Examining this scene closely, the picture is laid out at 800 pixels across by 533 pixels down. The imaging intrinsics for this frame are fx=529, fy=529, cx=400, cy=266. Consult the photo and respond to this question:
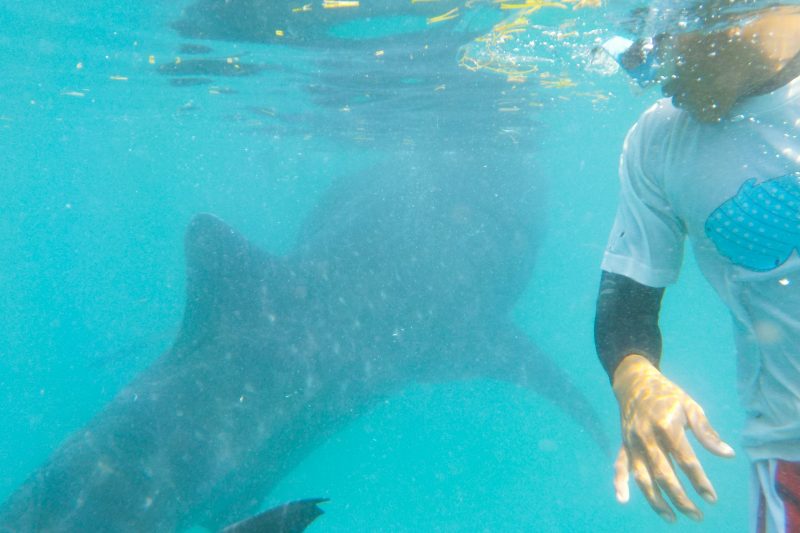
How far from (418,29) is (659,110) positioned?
30.9ft

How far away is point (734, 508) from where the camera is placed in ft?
44.1

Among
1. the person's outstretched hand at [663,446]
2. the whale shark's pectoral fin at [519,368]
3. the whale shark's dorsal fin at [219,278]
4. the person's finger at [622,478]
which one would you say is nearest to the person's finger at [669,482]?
the person's outstretched hand at [663,446]

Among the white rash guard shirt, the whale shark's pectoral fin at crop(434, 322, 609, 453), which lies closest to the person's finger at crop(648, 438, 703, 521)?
the white rash guard shirt

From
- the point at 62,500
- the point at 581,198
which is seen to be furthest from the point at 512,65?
the point at 581,198

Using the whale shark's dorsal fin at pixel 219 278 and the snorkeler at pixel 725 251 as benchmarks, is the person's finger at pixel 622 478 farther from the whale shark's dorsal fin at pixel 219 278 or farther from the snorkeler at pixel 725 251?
the whale shark's dorsal fin at pixel 219 278

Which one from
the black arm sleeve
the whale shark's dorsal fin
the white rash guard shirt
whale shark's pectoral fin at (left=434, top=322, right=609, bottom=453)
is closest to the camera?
the white rash guard shirt

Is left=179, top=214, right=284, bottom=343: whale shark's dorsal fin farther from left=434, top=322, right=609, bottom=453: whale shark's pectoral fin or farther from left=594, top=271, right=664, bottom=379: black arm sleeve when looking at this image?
left=594, top=271, right=664, bottom=379: black arm sleeve

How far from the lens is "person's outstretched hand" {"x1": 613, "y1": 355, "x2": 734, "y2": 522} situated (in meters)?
1.77

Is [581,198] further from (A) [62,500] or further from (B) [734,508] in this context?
(A) [62,500]

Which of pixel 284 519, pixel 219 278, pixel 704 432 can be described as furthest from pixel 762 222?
pixel 219 278

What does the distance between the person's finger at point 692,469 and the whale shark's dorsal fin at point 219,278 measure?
204 inches

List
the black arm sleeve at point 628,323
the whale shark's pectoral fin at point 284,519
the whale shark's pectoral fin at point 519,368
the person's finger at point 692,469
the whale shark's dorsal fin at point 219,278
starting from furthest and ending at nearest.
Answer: the whale shark's pectoral fin at point 519,368
the whale shark's dorsal fin at point 219,278
the whale shark's pectoral fin at point 284,519
the black arm sleeve at point 628,323
the person's finger at point 692,469

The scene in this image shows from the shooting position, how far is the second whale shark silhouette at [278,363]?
15.5 feet

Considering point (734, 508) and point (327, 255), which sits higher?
point (327, 255)
